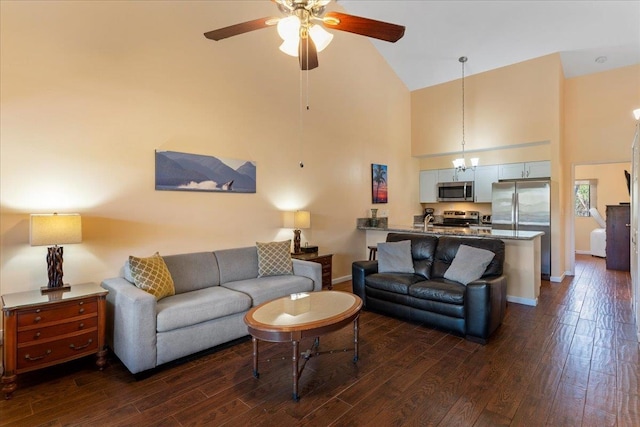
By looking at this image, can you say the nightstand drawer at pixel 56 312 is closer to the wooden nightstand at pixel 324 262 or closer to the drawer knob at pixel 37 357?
the drawer knob at pixel 37 357

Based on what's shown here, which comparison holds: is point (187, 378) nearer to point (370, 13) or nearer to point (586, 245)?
point (370, 13)

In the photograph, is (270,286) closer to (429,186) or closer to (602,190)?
(429,186)

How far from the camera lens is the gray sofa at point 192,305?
2.62 m

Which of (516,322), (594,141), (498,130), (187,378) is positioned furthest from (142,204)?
(594,141)

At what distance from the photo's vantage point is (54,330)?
252 cm

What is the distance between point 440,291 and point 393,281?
1.90ft

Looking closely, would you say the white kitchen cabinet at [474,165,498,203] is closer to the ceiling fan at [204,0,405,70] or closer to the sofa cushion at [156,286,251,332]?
the ceiling fan at [204,0,405,70]

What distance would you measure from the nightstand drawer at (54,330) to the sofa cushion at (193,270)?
827mm

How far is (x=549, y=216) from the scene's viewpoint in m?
5.57

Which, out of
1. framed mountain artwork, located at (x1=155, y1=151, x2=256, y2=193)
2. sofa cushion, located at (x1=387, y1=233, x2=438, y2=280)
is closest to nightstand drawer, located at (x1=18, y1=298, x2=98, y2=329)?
framed mountain artwork, located at (x1=155, y1=151, x2=256, y2=193)

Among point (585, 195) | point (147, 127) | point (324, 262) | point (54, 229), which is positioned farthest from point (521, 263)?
point (585, 195)

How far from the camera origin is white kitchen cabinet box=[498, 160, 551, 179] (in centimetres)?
586

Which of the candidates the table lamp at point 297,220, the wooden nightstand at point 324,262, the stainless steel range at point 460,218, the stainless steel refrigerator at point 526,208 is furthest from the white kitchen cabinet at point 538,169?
the table lamp at point 297,220

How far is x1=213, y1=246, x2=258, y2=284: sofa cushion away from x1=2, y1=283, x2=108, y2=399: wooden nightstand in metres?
1.27
